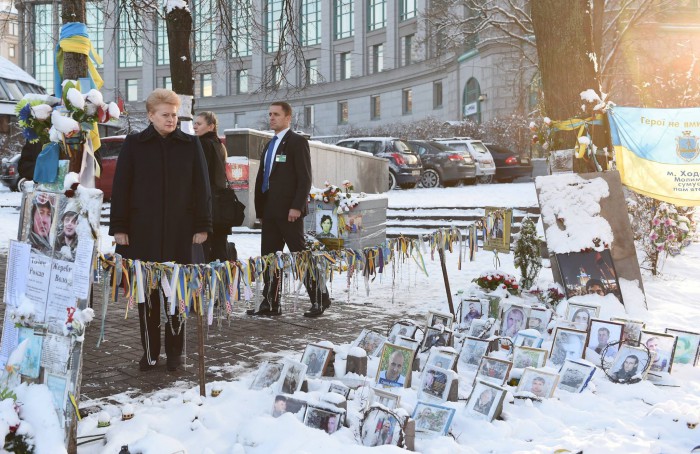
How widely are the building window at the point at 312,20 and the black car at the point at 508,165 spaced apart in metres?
30.2

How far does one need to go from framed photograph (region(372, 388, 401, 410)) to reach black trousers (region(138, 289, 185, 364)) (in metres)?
1.73

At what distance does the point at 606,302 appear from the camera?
23.7 feet

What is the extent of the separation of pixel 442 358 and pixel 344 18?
49652 mm

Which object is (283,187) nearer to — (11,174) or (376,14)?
(11,174)

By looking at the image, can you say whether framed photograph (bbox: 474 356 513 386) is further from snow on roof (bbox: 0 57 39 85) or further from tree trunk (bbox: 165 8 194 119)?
snow on roof (bbox: 0 57 39 85)

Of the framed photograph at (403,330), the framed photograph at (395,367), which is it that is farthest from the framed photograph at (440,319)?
the framed photograph at (395,367)

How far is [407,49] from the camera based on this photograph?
48.2m

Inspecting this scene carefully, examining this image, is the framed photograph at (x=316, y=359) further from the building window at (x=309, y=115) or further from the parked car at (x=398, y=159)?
the building window at (x=309, y=115)

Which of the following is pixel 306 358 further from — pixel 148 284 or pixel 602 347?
pixel 602 347

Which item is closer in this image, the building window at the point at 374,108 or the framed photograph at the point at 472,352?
the framed photograph at the point at 472,352

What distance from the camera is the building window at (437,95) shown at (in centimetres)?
4581

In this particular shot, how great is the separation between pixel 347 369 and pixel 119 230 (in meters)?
1.84

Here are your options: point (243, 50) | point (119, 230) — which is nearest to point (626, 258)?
point (119, 230)

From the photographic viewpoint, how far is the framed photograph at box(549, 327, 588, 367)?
18.2ft
